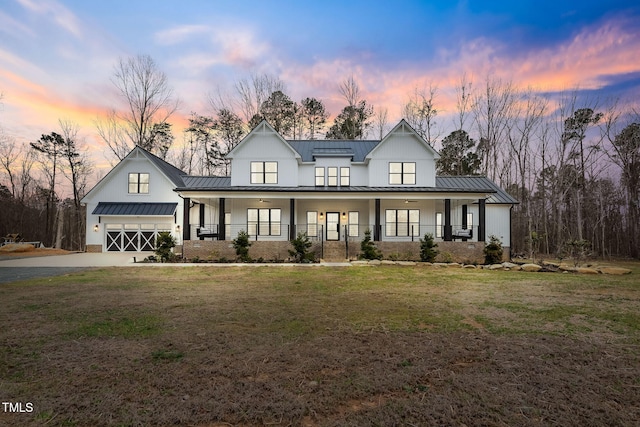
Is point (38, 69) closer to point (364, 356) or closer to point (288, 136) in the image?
point (288, 136)

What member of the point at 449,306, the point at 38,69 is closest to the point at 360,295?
the point at 449,306

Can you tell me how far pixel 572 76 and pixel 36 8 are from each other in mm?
34787

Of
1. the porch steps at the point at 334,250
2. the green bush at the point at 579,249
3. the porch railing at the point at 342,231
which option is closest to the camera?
the green bush at the point at 579,249

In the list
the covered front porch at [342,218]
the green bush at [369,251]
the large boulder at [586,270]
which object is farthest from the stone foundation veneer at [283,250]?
the large boulder at [586,270]

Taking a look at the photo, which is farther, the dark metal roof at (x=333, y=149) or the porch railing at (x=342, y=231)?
the dark metal roof at (x=333, y=149)

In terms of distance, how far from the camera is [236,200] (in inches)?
871

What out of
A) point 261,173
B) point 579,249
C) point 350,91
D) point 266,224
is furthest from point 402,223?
point 350,91

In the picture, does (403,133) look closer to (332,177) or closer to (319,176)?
(332,177)

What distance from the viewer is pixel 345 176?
22422 millimetres

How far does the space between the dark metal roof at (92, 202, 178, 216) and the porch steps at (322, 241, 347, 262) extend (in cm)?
1241

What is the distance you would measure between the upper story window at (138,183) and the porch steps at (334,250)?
1538 cm

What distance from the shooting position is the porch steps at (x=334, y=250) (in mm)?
19391

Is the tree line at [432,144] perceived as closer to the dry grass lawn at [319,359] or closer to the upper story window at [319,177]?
the upper story window at [319,177]

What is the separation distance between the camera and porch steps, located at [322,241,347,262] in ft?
63.6
